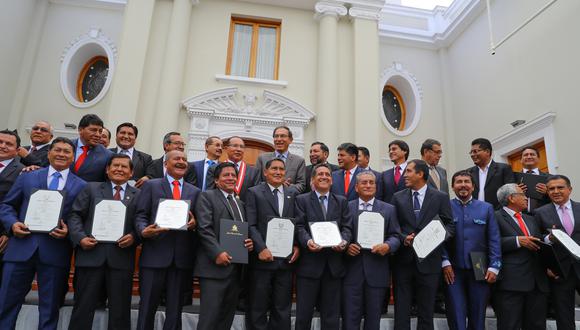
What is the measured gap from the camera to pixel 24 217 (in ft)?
11.0

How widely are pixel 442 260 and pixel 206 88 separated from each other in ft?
20.8

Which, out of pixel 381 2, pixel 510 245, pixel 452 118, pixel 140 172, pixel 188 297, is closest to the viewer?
pixel 510 245

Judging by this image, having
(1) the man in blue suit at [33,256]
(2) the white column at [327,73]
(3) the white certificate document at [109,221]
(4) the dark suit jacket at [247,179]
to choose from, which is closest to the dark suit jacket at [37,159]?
(1) the man in blue suit at [33,256]

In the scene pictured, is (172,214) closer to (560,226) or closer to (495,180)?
(560,226)

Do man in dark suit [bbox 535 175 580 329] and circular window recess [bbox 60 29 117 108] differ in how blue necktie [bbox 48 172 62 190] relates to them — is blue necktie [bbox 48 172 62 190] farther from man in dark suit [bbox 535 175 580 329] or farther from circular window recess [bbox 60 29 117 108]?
circular window recess [bbox 60 29 117 108]

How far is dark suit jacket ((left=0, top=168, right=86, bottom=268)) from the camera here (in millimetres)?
3230

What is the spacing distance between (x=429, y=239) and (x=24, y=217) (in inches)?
138

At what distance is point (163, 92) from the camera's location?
8.02 metres

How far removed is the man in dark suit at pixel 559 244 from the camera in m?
3.76

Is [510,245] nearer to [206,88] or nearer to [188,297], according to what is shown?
[188,297]

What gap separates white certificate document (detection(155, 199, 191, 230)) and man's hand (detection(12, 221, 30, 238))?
1063 mm

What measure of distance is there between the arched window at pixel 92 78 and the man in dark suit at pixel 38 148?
498 cm

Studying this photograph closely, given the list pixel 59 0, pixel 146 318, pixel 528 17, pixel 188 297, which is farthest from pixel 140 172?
pixel 528 17

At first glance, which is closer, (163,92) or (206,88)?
(163,92)
